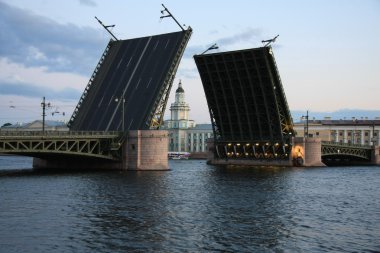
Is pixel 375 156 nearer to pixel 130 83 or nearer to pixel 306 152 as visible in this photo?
pixel 306 152

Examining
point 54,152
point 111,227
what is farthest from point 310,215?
point 54,152

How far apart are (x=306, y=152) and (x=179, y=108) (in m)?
107

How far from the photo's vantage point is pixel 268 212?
27938 millimetres

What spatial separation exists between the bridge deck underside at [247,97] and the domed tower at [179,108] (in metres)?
102

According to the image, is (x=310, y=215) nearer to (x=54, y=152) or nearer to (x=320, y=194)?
(x=320, y=194)

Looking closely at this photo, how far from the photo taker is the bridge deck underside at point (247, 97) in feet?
214

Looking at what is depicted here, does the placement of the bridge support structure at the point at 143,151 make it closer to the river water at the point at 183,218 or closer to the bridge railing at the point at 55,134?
the bridge railing at the point at 55,134

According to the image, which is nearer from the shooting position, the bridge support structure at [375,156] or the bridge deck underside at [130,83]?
the bridge deck underside at [130,83]

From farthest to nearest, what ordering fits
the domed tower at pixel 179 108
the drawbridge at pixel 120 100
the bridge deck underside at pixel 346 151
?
the domed tower at pixel 179 108, the bridge deck underside at pixel 346 151, the drawbridge at pixel 120 100

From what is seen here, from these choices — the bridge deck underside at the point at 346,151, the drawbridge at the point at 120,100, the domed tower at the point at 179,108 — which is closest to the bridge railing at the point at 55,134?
the drawbridge at the point at 120,100

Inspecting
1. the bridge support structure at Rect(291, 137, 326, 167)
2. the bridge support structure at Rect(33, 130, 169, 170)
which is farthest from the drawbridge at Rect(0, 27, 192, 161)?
the bridge support structure at Rect(291, 137, 326, 167)

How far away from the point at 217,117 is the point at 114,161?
75.2ft

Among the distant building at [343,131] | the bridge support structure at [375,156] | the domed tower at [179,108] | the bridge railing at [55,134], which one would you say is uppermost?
the domed tower at [179,108]

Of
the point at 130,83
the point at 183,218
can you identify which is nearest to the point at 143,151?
the point at 130,83
